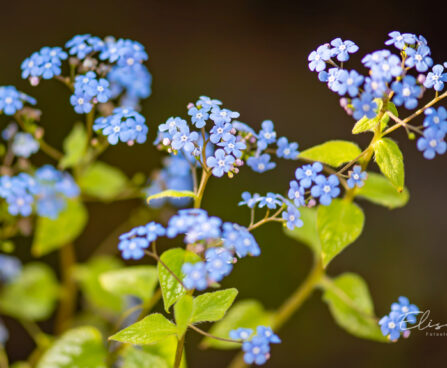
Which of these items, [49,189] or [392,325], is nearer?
[392,325]

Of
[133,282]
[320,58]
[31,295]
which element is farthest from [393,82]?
[31,295]

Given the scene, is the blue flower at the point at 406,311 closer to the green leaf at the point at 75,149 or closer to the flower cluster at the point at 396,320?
the flower cluster at the point at 396,320

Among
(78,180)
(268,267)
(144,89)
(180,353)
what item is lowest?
(268,267)

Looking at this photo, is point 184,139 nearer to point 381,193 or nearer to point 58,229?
point 381,193

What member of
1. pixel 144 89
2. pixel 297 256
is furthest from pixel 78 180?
pixel 297 256

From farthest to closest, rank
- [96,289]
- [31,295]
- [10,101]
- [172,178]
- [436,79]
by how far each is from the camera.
→ [31,295]
[96,289]
[172,178]
[10,101]
[436,79]

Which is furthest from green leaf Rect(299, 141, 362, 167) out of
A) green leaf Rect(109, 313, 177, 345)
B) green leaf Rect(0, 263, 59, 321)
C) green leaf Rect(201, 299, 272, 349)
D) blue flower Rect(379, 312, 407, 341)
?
green leaf Rect(0, 263, 59, 321)

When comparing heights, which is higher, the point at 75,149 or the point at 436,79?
the point at 436,79

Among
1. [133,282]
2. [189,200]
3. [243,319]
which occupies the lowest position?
[243,319]

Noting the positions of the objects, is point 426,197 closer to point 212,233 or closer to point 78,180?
point 78,180
